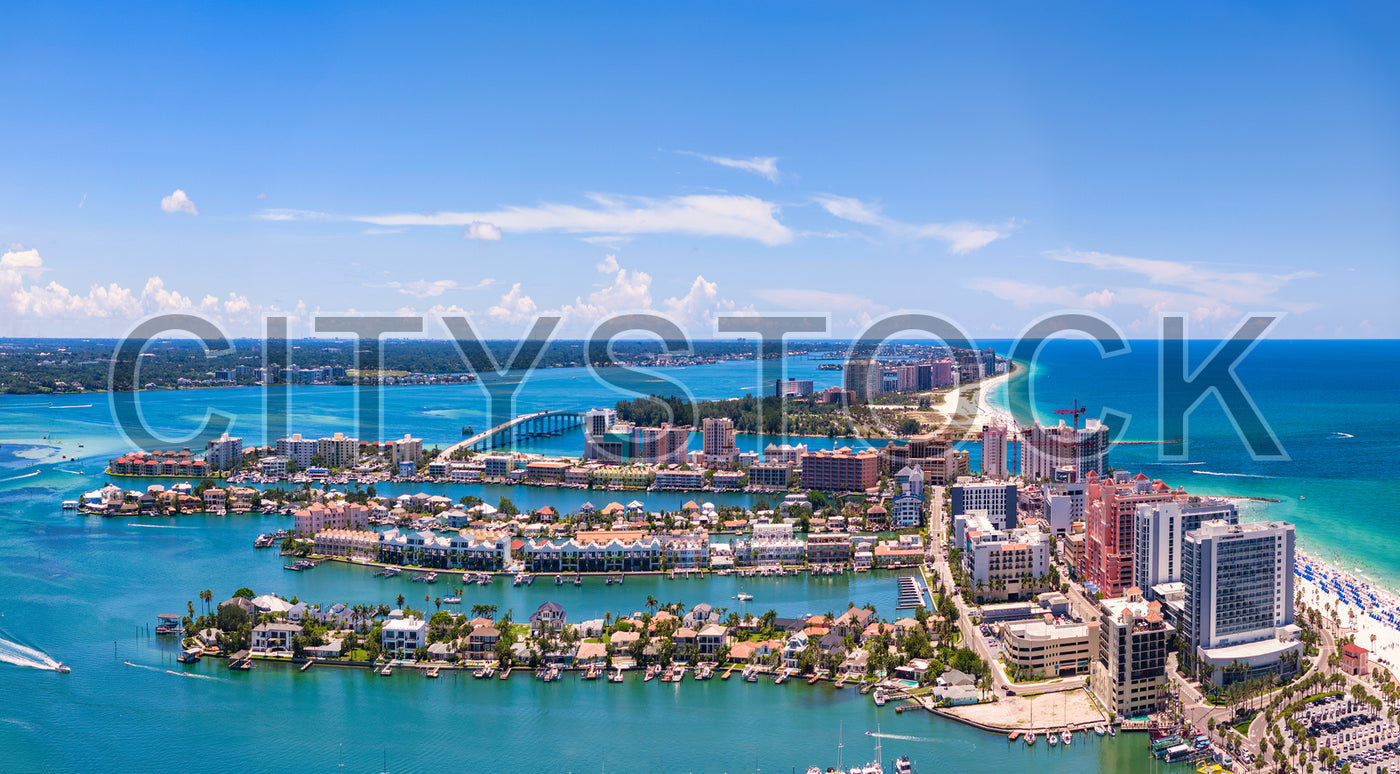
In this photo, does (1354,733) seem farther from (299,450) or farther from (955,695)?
(299,450)

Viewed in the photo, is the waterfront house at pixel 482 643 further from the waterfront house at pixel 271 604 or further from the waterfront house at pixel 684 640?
the waterfront house at pixel 271 604

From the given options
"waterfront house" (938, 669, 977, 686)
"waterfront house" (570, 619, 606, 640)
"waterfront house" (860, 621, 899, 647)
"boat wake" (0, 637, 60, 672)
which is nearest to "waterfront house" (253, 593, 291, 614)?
"boat wake" (0, 637, 60, 672)

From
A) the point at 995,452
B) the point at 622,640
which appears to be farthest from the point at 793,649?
the point at 995,452

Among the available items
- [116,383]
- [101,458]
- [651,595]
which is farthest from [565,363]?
[651,595]

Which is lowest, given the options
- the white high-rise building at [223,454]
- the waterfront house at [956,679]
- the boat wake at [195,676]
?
the boat wake at [195,676]

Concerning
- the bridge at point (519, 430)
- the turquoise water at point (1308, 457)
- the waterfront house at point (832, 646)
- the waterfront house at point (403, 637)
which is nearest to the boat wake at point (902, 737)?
the waterfront house at point (832, 646)

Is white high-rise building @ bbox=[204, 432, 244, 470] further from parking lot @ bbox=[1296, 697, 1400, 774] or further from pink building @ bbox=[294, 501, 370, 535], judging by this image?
parking lot @ bbox=[1296, 697, 1400, 774]
